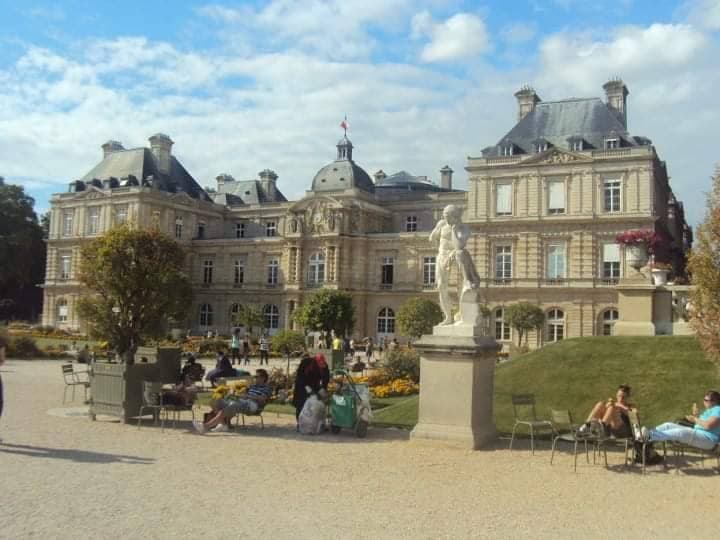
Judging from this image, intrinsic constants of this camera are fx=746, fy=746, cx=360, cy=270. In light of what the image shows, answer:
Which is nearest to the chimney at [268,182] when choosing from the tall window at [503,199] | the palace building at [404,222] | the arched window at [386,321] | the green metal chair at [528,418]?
the palace building at [404,222]

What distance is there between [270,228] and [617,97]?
2710 centimetres

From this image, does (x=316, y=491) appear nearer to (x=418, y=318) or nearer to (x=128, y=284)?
(x=128, y=284)

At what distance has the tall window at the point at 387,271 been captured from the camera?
4734 centimetres

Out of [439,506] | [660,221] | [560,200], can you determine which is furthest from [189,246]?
[439,506]

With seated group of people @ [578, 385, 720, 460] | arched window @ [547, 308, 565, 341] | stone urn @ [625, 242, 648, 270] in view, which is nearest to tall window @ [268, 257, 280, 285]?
arched window @ [547, 308, 565, 341]

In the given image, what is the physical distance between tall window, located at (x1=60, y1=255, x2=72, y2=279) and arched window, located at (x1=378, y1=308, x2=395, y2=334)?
23.4 metres

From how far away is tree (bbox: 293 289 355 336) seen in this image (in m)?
37.3

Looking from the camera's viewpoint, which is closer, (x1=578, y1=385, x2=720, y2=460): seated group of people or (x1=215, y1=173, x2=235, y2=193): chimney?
(x1=578, y1=385, x2=720, y2=460): seated group of people

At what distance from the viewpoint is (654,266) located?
19.3 meters

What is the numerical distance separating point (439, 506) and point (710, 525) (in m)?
2.56

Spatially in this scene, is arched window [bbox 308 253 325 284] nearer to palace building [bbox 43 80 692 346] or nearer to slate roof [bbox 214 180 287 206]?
palace building [bbox 43 80 692 346]

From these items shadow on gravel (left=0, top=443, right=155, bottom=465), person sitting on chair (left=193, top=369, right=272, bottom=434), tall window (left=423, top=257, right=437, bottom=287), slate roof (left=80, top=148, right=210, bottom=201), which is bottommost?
shadow on gravel (left=0, top=443, right=155, bottom=465)

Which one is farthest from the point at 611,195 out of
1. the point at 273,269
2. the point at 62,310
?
the point at 62,310

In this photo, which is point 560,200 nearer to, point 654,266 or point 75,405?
point 654,266
